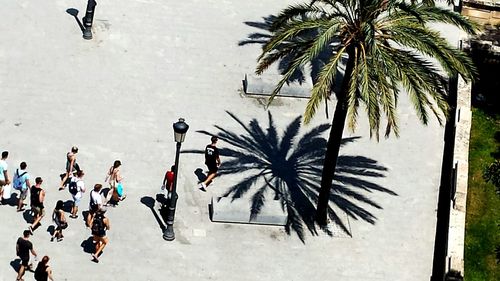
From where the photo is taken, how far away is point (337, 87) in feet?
104

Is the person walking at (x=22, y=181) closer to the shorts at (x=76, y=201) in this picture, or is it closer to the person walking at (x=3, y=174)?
the person walking at (x=3, y=174)

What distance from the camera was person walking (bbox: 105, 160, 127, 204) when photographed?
25.5 metres

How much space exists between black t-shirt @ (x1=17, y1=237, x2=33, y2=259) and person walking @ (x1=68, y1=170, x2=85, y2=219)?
8.03ft

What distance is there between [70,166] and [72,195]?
95 centimetres

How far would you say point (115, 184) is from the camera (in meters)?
25.6

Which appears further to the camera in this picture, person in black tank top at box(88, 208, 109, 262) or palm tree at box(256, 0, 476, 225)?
person in black tank top at box(88, 208, 109, 262)

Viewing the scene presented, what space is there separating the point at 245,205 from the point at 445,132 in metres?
7.97

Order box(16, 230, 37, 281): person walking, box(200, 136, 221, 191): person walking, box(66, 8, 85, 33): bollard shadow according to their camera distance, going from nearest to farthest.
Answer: box(16, 230, 37, 281): person walking < box(200, 136, 221, 191): person walking < box(66, 8, 85, 33): bollard shadow

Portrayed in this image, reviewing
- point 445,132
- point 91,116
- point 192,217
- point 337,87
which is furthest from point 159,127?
point 445,132

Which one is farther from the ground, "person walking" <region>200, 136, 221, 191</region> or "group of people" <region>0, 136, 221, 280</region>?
"person walking" <region>200, 136, 221, 191</region>

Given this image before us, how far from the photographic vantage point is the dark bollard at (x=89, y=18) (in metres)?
31.5

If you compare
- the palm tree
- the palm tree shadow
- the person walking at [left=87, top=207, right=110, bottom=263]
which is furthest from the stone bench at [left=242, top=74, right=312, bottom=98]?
the person walking at [left=87, top=207, right=110, bottom=263]

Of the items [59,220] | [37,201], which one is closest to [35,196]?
[37,201]

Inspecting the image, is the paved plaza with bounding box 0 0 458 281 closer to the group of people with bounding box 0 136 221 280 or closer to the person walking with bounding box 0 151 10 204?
the group of people with bounding box 0 136 221 280
